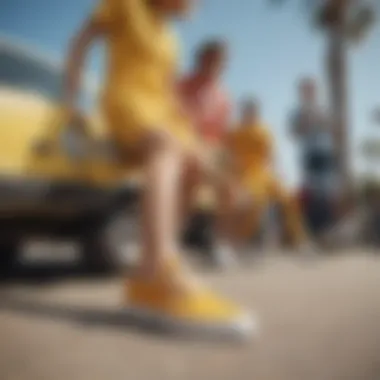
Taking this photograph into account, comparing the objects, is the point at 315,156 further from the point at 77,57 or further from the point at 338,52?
the point at 77,57

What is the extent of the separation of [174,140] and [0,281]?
32 cm

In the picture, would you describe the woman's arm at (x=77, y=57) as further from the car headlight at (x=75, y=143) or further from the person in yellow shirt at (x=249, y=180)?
the person in yellow shirt at (x=249, y=180)

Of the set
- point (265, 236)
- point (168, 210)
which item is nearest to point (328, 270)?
point (265, 236)

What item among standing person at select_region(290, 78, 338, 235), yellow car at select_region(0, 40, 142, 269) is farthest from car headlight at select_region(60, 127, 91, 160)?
standing person at select_region(290, 78, 338, 235)

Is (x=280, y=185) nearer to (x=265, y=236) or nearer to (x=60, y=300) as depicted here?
(x=265, y=236)

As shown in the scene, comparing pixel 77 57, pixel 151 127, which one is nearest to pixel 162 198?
pixel 151 127

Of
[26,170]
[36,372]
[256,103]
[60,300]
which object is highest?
[256,103]

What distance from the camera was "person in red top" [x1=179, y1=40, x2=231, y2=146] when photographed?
0.98m

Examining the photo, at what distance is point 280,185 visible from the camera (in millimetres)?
1013

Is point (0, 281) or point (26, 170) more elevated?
point (26, 170)

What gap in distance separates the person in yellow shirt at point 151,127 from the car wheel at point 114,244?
20mm

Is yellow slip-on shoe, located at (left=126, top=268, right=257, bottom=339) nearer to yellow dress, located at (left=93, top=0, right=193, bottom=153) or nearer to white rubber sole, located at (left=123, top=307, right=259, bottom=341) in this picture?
white rubber sole, located at (left=123, top=307, right=259, bottom=341)

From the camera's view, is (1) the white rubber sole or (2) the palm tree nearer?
(1) the white rubber sole

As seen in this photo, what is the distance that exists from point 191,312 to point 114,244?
15 cm
